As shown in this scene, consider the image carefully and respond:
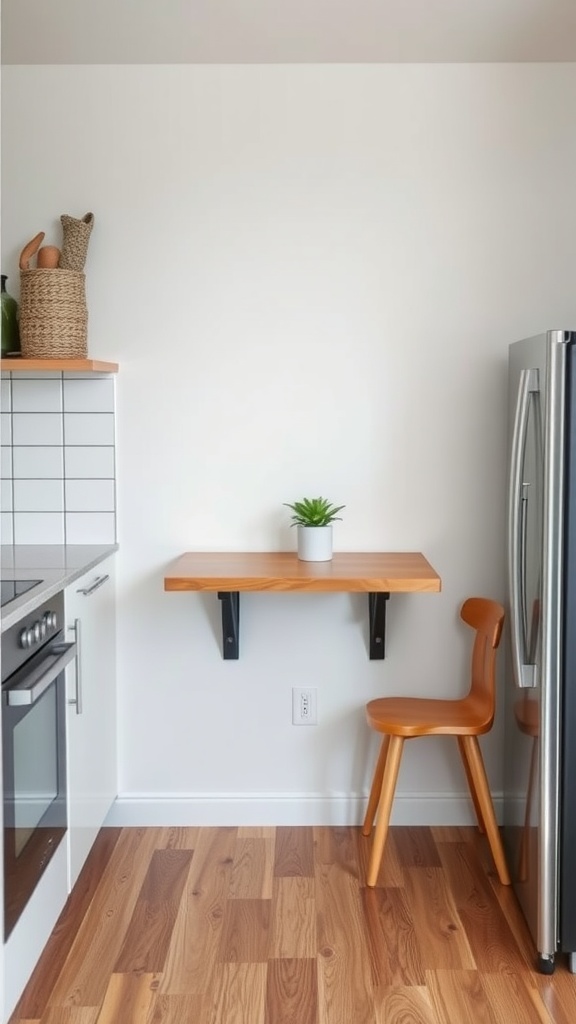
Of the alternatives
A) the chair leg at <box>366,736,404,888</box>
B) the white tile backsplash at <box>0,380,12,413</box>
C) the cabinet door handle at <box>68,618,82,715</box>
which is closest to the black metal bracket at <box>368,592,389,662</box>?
the chair leg at <box>366,736,404,888</box>

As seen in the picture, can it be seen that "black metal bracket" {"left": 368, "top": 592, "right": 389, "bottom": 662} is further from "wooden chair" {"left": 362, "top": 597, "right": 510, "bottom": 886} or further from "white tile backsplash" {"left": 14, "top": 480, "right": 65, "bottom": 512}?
"white tile backsplash" {"left": 14, "top": 480, "right": 65, "bottom": 512}

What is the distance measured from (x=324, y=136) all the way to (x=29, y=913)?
7.38 feet

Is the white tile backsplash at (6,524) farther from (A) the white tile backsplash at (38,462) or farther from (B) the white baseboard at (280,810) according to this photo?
(B) the white baseboard at (280,810)

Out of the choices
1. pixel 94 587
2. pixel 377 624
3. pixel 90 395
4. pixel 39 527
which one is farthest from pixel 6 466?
pixel 377 624

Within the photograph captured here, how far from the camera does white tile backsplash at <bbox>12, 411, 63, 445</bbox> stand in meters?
2.97

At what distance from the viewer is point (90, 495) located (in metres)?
2.99

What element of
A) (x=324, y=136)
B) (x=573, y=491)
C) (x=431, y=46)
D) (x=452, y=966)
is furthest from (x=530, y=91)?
(x=452, y=966)

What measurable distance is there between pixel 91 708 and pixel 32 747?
542 mm

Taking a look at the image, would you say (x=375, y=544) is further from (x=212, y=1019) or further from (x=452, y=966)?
(x=212, y=1019)

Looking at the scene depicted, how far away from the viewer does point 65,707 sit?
2367mm

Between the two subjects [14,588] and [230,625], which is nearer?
[14,588]

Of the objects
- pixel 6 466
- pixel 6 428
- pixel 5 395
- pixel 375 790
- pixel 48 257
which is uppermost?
pixel 48 257

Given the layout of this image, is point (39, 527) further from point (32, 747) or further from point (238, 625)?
point (32, 747)

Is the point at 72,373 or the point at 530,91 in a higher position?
the point at 530,91
